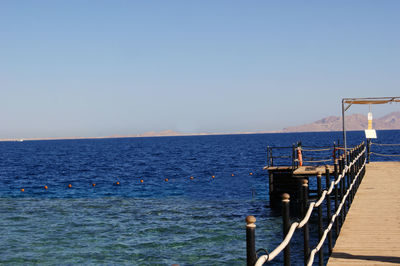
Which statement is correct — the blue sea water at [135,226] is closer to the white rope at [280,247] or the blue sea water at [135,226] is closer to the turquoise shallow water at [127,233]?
the turquoise shallow water at [127,233]

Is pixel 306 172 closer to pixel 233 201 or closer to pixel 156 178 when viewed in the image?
pixel 233 201

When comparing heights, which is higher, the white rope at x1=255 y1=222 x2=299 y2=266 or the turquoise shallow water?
the white rope at x1=255 y1=222 x2=299 y2=266

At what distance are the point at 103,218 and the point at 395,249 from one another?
18.4 meters

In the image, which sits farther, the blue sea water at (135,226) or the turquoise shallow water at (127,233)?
the blue sea water at (135,226)

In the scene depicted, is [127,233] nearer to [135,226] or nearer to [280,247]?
[135,226]

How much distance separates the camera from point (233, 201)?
101 ft

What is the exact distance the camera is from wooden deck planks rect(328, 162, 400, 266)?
25.0 ft

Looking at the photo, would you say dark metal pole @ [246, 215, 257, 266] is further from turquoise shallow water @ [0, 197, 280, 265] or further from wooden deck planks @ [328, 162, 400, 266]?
turquoise shallow water @ [0, 197, 280, 265]

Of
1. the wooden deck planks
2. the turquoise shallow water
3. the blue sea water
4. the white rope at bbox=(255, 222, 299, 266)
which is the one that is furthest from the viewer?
the blue sea water

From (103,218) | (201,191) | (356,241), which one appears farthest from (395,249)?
(201,191)

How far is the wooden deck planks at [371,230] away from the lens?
7616 mm

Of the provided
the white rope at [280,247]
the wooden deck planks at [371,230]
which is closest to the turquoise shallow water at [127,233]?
the wooden deck planks at [371,230]

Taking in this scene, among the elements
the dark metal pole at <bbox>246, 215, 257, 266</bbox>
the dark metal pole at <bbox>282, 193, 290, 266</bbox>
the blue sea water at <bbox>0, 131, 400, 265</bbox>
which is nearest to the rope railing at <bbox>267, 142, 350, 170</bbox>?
the blue sea water at <bbox>0, 131, 400, 265</bbox>

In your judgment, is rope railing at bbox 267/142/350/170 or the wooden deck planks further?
rope railing at bbox 267/142/350/170
